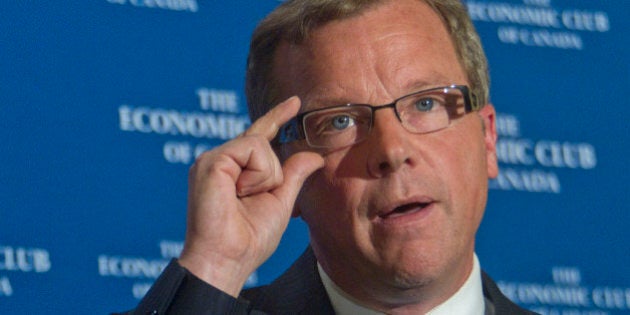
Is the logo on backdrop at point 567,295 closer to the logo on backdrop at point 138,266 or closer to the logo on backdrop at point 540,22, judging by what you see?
the logo on backdrop at point 540,22

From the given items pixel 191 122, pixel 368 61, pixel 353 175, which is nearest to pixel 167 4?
pixel 191 122

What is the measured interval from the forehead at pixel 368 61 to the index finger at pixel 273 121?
10 centimetres

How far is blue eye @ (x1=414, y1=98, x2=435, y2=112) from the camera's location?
207cm

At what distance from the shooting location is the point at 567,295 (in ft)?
9.54

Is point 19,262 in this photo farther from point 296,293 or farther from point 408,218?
point 408,218

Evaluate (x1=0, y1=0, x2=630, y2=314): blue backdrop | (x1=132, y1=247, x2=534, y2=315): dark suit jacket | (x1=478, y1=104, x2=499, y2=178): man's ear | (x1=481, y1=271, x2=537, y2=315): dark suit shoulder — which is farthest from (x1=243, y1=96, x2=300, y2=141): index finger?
(x1=0, y1=0, x2=630, y2=314): blue backdrop

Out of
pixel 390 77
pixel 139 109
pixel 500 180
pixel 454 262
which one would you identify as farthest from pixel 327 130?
pixel 500 180

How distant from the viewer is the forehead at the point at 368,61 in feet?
6.86

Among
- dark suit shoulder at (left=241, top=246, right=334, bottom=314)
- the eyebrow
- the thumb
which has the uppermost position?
the eyebrow

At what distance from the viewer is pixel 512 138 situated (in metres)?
2.97

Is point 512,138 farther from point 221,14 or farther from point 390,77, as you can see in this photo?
point 390,77

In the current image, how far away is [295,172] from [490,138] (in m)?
0.44

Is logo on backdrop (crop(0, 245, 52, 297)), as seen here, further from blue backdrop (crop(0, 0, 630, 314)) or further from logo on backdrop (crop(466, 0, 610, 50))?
logo on backdrop (crop(466, 0, 610, 50))

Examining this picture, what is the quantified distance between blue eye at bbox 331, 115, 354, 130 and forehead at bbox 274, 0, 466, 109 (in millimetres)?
27
